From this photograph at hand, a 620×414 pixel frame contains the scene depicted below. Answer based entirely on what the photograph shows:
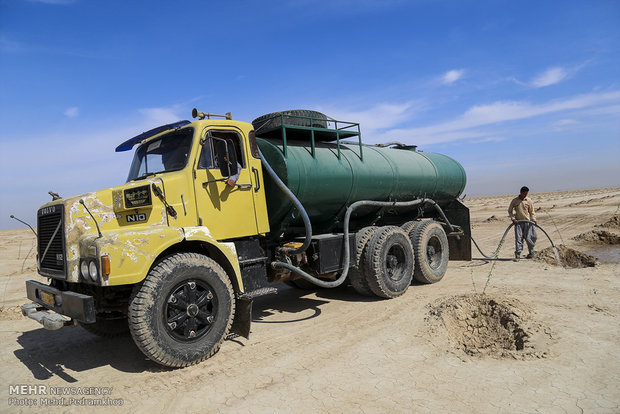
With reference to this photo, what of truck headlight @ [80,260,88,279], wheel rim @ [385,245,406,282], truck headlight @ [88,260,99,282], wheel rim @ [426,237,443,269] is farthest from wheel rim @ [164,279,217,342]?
wheel rim @ [426,237,443,269]

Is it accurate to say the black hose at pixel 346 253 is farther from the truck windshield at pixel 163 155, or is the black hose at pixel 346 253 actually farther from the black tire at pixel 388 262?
the truck windshield at pixel 163 155

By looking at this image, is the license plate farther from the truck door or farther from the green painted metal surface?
the green painted metal surface

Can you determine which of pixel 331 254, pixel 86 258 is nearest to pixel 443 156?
pixel 331 254

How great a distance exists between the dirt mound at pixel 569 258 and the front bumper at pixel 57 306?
32.6 ft

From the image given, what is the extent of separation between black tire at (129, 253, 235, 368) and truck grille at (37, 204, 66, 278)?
3.43 feet

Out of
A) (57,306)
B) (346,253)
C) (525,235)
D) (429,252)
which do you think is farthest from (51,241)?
(525,235)

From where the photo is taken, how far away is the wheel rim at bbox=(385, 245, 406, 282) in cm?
751

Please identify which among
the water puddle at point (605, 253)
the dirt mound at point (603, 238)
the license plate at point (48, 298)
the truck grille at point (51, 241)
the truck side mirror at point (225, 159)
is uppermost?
the truck side mirror at point (225, 159)

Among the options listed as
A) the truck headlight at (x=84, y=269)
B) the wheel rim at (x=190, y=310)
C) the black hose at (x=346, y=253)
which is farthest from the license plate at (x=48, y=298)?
the black hose at (x=346, y=253)

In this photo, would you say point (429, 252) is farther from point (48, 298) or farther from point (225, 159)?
point (48, 298)

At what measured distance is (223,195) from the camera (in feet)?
17.3

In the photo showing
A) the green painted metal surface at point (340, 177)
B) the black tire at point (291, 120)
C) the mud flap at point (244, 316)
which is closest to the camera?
the mud flap at point (244, 316)

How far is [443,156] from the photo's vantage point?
10.1m

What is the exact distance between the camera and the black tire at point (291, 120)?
649 centimetres
